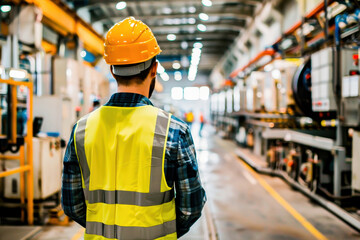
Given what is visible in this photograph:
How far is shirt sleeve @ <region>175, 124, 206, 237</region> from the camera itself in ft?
4.12

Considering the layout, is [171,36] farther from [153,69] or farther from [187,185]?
[187,185]

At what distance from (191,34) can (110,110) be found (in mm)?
13408

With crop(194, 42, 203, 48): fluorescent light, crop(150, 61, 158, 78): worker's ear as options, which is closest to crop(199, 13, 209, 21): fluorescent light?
crop(194, 42, 203, 48): fluorescent light

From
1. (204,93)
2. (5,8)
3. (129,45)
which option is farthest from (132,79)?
(204,93)

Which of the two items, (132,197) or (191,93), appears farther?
(191,93)

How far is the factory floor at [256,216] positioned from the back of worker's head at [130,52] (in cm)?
255

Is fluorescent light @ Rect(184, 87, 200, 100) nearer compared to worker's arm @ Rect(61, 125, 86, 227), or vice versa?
worker's arm @ Rect(61, 125, 86, 227)

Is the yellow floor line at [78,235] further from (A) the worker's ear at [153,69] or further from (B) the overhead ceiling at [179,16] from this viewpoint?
(B) the overhead ceiling at [179,16]

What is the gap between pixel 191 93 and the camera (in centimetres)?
3197

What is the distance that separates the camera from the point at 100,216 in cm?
128

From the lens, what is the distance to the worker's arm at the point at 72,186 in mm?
1347

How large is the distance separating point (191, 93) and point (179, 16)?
21409 mm

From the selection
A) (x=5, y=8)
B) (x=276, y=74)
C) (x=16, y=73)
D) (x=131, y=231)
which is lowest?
(x=131, y=231)

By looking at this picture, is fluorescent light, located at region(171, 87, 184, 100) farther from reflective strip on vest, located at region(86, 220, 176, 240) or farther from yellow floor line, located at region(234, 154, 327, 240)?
reflective strip on vest, located at region(86, 220, 176, 240)
